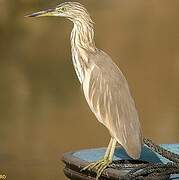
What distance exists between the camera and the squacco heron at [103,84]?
1.19 m

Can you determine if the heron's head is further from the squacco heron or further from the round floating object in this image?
the round floating object

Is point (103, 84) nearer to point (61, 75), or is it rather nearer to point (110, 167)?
point (110, 167)

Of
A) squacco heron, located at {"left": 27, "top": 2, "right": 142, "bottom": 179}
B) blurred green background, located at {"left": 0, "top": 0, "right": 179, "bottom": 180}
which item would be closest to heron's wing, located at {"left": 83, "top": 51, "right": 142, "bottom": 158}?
squacco heron, located at {"left": 27, "top": 2, "right": 142, "bottom": 179}

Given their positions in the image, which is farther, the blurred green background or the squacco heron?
the blurred green background

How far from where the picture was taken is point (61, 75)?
2.89 m

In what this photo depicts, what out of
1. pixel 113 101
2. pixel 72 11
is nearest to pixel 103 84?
pixel 113 101

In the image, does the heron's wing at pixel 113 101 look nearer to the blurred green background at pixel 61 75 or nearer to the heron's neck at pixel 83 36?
the heron's neck at pixel 83 36

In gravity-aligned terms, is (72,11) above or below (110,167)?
above

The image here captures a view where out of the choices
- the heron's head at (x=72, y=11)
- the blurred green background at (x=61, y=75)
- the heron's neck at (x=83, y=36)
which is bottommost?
the blurred green background at (x=61, y=75)

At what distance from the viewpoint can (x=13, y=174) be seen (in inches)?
114

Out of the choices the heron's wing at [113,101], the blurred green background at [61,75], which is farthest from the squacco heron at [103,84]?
the blurred green background at [61,75]

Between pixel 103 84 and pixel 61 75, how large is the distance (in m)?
1.68

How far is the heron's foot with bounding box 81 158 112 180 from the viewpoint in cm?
113

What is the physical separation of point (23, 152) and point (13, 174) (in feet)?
0.41
